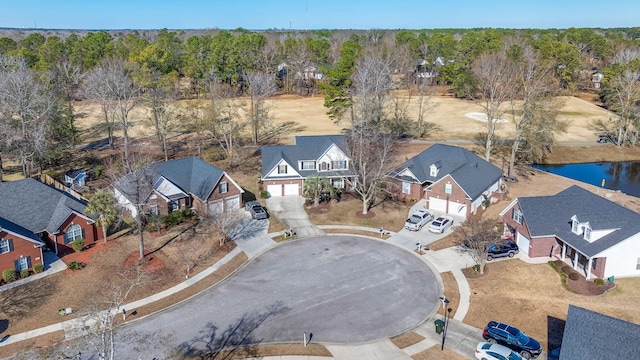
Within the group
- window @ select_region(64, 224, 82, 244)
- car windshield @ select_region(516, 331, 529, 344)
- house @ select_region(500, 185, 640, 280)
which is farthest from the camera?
window @ select_region(64, 224, 82, 244)

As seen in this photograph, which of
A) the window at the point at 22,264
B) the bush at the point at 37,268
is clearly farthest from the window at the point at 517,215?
the window at the point at 22,264

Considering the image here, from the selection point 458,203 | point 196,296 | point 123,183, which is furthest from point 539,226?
point 123,183

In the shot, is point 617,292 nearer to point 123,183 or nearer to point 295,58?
point 123,183

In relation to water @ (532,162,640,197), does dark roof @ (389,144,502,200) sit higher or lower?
higher

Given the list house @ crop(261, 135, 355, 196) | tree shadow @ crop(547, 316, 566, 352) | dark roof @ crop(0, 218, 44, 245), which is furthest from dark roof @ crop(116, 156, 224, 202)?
tree shadow @ crop(547, 316, 566, 352)

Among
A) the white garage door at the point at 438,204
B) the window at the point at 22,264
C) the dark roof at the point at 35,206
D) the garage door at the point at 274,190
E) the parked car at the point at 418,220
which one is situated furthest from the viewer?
the garage door at the point at 274,190

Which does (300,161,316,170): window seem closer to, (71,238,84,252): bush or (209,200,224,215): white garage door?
(209,200,224,215): white garage door

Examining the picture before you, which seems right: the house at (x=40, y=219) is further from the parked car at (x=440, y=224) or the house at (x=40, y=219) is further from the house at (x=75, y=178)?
the parked car at (x=440, y=224)
